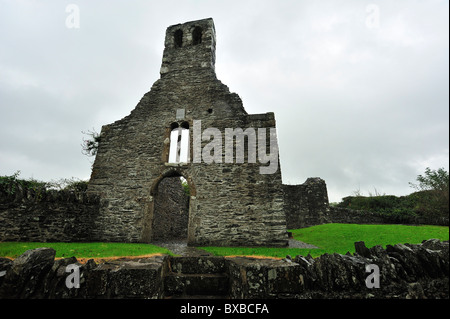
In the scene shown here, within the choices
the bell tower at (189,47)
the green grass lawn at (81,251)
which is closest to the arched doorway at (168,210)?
the green grass lawn at (81,251)

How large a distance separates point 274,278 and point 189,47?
13.4 m

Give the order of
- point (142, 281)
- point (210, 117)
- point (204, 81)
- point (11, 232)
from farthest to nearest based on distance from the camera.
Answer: point (204, 81), point (210, 117), point (11, 232), point (142, 281)

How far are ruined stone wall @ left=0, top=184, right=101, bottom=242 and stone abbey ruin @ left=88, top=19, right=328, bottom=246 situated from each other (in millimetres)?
630

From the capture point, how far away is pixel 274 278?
2910 mm

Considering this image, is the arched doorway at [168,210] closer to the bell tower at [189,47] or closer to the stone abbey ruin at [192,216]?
the stone abbey ruin at [192,216]

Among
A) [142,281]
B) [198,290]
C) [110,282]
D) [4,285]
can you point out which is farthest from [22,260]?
[198,290]

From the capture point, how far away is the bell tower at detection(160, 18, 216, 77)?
487 inches

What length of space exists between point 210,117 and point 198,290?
8374mm

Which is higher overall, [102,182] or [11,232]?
[102,182]

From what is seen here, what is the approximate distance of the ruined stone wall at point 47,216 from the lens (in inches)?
301

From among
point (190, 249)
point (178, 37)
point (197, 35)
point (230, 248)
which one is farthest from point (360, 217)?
point (178, 37)

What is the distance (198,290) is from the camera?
3588 millimetres

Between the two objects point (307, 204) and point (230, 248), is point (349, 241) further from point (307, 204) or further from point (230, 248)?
point (307, 204)
